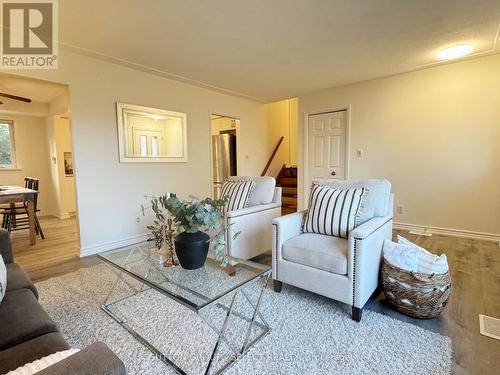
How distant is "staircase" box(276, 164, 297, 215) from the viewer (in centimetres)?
577

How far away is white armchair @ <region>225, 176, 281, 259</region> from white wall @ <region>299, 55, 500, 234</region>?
214 cm

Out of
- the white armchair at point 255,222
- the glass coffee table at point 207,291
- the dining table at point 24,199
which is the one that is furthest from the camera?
the dining table at point 24,199

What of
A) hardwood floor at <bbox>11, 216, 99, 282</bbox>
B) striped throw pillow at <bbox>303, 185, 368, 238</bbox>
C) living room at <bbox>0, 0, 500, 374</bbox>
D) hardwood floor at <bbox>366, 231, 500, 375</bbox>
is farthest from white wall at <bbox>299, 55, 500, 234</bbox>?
hardwood floor at <bbox>11, 216, 99, 282</bbox>

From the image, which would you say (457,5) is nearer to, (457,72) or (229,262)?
(457,72)

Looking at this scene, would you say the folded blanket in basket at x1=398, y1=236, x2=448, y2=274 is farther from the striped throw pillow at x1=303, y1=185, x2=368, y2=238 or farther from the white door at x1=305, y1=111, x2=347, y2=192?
the white door at x1=305, y1=111, x2=347, y2=192

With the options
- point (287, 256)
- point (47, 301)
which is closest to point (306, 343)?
point (287, 256)

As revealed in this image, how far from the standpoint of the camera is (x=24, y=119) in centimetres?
537

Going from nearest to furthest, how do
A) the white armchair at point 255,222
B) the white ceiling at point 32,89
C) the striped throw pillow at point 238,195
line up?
1. the white armchair at point 255,222
2. the striped throw pillow at point 238,195
3. the white ceiling at point 32,89

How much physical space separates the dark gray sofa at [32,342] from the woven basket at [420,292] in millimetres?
1825

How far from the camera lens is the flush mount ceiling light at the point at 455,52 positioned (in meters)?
3.03

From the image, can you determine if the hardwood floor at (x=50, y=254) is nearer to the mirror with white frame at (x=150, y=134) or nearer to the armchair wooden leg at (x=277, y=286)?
the mirror with white frame at (x=150, y=134)

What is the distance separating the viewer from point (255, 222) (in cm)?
281

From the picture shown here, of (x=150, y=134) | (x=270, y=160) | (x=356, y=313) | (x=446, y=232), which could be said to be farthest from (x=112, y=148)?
(x=446, y=232)

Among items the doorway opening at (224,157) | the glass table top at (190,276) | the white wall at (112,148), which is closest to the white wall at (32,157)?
the white wall at (112,148)
